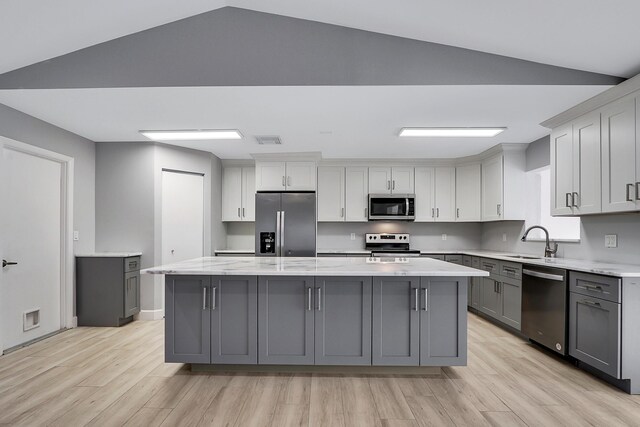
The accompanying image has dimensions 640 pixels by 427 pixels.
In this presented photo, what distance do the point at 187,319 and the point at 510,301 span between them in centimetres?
346

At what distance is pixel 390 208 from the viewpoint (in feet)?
19.3

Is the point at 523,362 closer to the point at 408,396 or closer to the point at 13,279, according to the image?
the point at 408,396

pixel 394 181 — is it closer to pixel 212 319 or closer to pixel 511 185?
pixel 511 185

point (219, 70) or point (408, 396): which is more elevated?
point (219, 70)

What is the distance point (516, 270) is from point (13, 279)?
5.21 m

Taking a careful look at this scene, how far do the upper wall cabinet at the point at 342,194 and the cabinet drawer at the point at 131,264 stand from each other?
2.72 metres

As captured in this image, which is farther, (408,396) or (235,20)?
(235,20)

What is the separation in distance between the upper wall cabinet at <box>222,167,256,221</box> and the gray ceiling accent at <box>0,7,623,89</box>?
310 centimetres

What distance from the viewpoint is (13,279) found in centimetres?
363

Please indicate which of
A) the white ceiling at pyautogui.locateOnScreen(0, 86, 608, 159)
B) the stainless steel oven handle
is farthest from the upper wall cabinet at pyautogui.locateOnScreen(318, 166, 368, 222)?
Answer: the stainless steel oven handle

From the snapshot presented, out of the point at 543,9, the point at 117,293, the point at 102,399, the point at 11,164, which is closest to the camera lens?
the point at 543,9

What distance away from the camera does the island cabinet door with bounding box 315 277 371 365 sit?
2957 millimetres

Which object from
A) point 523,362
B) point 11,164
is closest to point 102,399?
point 11,164

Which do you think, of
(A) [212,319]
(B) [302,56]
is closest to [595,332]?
(A) [212,319]
